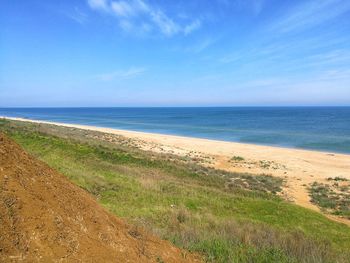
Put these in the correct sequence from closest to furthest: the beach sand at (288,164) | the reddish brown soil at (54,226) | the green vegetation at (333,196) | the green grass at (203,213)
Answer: the reddish brown soil at (54,226) → the green grass at (203,213) → the green vegetation at (333,196) → the beach sand at (288,164)

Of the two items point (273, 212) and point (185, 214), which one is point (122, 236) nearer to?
point (185, 214)

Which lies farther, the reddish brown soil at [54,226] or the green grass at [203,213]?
the green grass at [203,213]

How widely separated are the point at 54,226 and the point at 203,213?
30.0 ft

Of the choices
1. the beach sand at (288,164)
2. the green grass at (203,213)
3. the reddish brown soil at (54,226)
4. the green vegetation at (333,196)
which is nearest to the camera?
the reddish brown soil at (54,226)

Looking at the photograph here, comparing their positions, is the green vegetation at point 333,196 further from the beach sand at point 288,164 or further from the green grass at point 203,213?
the green grass at point 203,213

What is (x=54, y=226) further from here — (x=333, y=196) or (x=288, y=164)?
(x=288, y=164)

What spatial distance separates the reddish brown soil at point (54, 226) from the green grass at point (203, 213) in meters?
1.93

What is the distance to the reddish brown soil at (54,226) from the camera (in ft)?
19.2

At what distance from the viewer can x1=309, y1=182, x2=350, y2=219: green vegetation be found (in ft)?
72.0

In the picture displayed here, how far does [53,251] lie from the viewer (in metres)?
5.96

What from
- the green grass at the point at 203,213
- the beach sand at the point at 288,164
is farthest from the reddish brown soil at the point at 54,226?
the beach sand at the point at 288,164

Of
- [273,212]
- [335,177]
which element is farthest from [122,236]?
[335,177]

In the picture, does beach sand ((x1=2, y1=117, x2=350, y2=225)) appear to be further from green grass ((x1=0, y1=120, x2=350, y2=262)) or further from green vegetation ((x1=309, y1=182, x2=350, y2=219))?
green grass ((x1=0, y1=120, x2=350, y2=262))

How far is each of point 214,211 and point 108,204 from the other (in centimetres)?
475
